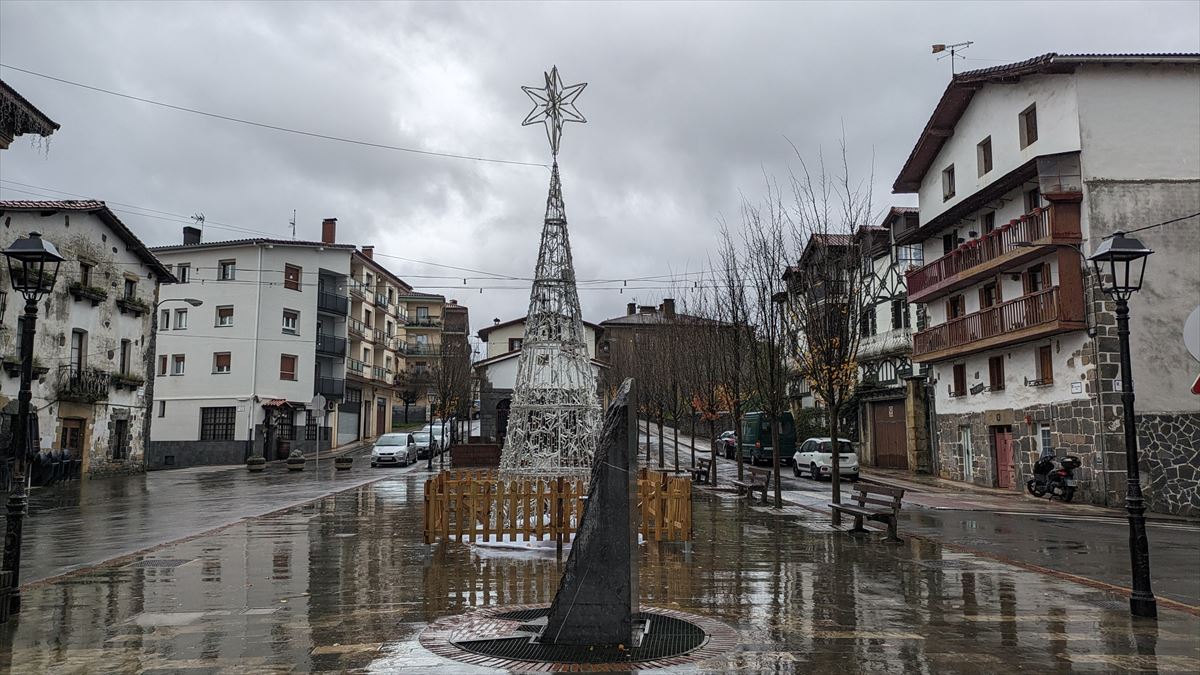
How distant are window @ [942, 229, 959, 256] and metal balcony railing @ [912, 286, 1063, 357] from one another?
2.96m

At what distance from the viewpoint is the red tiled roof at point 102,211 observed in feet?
88.5

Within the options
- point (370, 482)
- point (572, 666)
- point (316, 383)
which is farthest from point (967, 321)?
point (316, 383)

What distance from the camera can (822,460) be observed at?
30.2 meters

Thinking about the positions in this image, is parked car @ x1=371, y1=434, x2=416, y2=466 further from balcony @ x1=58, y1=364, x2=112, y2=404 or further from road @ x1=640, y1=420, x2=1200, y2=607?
road @ x1=640, y1=420, x2=1200, y2=607

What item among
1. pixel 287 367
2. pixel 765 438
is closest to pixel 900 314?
pixel 765 438

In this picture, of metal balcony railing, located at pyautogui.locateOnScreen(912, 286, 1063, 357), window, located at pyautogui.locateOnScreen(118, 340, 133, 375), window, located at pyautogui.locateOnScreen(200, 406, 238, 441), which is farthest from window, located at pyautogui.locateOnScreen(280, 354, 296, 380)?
metal balcony railing, located at pyautogui.locateOnScreen(912, 286, 1063, 357)

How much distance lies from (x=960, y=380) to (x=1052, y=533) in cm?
1520

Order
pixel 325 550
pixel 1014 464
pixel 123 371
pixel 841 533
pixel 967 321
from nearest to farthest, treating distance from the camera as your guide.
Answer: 1. pixel 325 550
2. pixel 841 533
3. pixel 1014 464
4. pixel 967 321
5. pixel 123 371

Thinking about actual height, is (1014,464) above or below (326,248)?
below

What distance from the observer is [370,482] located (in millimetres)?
Result: 27609

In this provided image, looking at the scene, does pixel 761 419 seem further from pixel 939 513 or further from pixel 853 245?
pixel 853 245

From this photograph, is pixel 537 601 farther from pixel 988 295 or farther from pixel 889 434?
pixel 889 434

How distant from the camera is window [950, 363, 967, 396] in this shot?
97.7 ft

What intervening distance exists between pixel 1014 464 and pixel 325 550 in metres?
22.5
